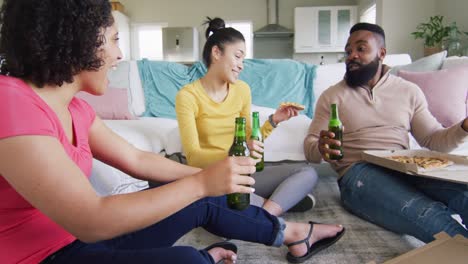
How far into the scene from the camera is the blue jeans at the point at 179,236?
0.75 meters

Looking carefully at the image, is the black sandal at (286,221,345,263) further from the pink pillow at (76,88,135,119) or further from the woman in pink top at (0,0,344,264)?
the pink pillow at (76,88,135,119)

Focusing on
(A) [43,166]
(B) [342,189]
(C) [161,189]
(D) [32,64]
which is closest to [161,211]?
(C) [161,189]

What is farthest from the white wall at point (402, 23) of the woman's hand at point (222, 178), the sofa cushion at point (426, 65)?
the woman's hand at point (222, 178)

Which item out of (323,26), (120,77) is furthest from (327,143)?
(323,26)

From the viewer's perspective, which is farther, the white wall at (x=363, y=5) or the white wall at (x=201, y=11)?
the white wall at (x=201, y=11)

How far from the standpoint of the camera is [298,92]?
2680mm

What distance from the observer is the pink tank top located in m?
0.61

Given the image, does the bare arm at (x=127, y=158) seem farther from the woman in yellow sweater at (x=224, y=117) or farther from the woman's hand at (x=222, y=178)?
the woman in yellow sweater at (x=224, y=117)

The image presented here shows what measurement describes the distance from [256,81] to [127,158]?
1862 mm

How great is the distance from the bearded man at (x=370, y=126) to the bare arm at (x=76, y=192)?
92cm

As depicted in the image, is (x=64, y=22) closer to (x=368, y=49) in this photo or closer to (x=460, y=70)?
(x=368, y=49)

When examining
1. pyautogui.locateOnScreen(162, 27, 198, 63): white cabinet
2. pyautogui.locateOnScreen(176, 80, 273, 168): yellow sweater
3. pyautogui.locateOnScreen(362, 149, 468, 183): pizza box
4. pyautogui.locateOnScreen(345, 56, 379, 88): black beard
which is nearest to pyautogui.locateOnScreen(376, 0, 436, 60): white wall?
pyautogui.locateOnScreen(162, 27, 198, 63): white cabinet

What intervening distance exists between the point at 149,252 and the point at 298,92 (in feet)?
6.90

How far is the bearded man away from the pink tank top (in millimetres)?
1059
